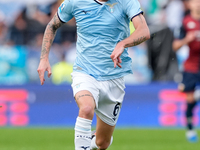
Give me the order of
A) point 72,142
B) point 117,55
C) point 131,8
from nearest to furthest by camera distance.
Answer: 1. point 117,55
2. point 131,8
3. point 72,142

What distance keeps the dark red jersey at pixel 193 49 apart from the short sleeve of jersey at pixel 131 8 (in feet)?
16.5

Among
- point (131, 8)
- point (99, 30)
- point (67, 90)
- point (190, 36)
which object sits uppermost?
point (131, 8)

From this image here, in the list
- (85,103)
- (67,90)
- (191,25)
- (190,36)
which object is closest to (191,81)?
(190,36)

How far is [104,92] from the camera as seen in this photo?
Answer: 615 centimetres

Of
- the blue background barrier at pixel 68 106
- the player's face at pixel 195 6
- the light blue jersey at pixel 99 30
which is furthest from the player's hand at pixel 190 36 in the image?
the light blue jersey at pixel 99 30

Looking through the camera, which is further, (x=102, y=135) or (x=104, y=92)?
(x=102, y=135)

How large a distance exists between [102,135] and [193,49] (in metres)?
4.91

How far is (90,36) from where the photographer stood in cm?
617

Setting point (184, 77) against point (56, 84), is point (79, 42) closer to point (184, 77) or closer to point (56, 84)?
point (184, 77)

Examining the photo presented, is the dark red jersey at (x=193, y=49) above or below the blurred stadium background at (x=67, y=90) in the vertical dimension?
above

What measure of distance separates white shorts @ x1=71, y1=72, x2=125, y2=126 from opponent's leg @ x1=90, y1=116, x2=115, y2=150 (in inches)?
3.4

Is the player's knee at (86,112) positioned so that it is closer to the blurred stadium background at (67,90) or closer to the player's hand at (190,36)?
the player's hand at (190,36)

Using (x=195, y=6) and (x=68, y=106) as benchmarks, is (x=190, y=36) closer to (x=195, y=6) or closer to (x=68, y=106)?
(x=195, y=6)

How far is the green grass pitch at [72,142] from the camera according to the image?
9.23m
